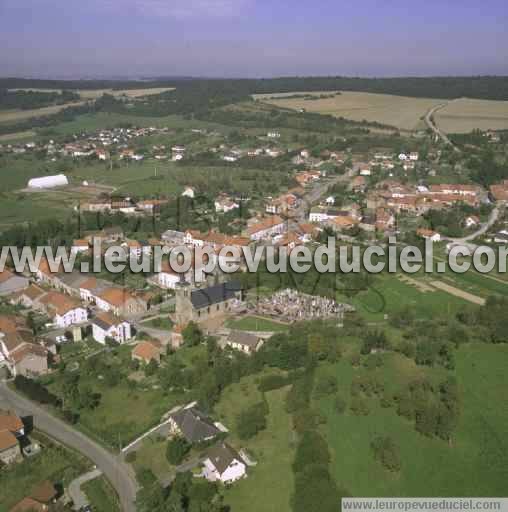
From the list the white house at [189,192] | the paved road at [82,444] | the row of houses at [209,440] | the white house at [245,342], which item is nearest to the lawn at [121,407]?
the paved road at [82,444]

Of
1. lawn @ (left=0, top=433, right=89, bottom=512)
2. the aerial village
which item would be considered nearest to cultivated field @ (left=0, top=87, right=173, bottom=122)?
the aerial village

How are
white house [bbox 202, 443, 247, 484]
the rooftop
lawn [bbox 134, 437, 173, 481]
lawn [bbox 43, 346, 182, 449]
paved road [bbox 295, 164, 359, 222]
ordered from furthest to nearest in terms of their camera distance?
paved road [bbox 295, 164, 359, 222] < the rooftop < lawn [bbox 43, 346, 182, 449] < lawn [bbox 134, 437, 173, 481] < white house [bbox 202, 443, 247, 484]

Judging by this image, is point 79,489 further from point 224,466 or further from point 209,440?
point 224,466

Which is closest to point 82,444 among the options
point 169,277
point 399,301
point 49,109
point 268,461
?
point 268,461

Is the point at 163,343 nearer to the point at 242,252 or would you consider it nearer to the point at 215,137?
the point at 242,252

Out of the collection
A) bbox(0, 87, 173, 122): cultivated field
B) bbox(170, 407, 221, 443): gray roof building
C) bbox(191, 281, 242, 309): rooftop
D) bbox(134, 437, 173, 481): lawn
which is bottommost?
bbox(134, 437, 173, 481): lawn

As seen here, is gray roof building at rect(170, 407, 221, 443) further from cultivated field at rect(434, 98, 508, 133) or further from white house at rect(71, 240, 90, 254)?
cultivated field at rect(434, 98, 508, 133)
